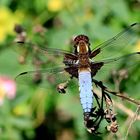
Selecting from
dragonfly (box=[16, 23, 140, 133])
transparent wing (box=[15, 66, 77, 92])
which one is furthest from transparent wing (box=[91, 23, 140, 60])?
transparent wing (box=[15, 66, 77, 92])

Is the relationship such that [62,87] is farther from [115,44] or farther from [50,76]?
[115,44]

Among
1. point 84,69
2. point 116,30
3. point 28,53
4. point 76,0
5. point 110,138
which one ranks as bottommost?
point 110,138

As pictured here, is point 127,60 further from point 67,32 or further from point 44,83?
point 67,32

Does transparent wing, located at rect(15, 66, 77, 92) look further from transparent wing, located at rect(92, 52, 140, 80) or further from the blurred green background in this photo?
the blurred green background

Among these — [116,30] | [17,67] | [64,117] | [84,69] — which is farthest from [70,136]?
[84,69]

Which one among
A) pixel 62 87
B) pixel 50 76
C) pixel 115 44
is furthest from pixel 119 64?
pixel 62 87

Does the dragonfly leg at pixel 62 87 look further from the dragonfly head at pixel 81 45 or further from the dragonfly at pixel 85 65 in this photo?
the dragonfly head at pixel 81 45

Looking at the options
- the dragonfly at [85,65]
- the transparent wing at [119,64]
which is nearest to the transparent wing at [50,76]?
the dragonfly at [85,65]

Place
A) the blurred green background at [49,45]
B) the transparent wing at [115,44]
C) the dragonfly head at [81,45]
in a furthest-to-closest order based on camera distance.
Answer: the blurred green background at [49,45], the transparent wing at [115,44], the dragonfly head at [81,45]
